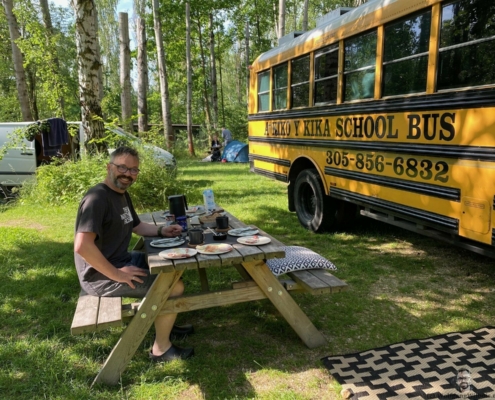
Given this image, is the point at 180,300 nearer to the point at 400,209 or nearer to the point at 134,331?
the point at 134,331

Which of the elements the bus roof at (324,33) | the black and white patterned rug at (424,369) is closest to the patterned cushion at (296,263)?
the black and white patterned rug at (424,369)

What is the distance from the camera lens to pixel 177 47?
79.3 ft

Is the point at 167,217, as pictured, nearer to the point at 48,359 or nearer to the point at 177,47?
the point at 48,359

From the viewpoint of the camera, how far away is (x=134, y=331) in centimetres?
256

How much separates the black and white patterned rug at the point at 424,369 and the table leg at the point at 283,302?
0.21 m

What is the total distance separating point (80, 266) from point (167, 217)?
920mm

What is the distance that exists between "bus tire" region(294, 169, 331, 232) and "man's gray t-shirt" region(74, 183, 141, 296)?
10.8ft

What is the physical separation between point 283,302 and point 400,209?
182 cm

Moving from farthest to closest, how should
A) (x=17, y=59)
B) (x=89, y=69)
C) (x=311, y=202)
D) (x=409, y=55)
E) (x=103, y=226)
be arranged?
(x=17, y=59) < (x=89, y=69) < (x=311, y=202) < (x=409, y=55) < (x=103, y=226)

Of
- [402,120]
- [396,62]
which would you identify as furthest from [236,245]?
[396,62]

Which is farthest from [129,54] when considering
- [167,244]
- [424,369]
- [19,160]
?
[424,369]

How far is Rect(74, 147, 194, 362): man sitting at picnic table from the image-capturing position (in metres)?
2.50

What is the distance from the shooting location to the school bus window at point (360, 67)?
4.39m

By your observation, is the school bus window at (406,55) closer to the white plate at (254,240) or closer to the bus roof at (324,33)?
the bus roof at (324,33)
